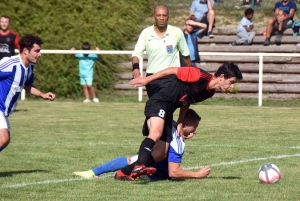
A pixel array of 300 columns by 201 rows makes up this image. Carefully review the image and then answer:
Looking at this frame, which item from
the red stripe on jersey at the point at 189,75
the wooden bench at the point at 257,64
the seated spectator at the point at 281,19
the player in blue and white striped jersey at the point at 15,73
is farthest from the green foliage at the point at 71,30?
the red stripe on jersey at the point at 189,75

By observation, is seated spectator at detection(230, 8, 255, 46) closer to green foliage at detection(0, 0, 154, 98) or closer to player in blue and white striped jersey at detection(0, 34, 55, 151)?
green foliage at detection(0, 0, 154, 98)

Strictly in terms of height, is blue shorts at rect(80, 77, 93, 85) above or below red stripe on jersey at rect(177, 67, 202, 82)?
below

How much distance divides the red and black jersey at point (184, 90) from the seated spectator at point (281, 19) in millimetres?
14984

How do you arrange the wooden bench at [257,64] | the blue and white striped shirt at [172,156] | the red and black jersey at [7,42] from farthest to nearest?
1. the wooden bench at [257,64]
2. the red and black jersey at [7,42]
3. the blue and white striped shirt at [172,156]

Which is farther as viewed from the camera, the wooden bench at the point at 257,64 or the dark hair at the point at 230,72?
the wooden bench at the point at 257,64

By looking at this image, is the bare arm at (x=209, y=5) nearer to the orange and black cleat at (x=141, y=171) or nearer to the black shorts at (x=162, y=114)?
the black shorts at (x=162, y=114)

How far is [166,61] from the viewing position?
1167 centimetres

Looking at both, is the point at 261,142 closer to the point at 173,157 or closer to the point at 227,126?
the point at 227,126

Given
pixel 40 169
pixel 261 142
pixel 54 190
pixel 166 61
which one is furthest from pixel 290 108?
pixel 54 190

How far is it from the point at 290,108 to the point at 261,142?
23.5ft

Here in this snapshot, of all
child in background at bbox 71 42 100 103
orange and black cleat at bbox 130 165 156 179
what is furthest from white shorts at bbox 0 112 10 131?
child in background at bbox 71 42 100 103

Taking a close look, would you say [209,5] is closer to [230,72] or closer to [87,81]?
[87,81]

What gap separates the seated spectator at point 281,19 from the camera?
2342cm

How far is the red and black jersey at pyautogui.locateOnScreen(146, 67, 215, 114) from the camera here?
8.56 metres
